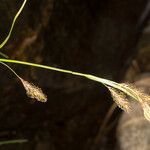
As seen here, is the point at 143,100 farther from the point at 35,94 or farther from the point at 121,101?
the point at 35,94

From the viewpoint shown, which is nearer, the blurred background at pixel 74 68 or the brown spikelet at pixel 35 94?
the brown spikelet at pixel 35 94

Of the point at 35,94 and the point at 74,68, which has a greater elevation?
the point at 35,94

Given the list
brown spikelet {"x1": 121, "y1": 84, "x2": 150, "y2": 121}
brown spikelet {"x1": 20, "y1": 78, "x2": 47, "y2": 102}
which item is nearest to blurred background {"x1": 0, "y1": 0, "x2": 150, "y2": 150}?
brown spikelet {"x1": 20, "y1": 78, "x2": 47, "y2": 102}

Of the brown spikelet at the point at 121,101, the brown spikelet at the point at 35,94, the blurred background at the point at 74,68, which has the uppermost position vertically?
the brown spikelet at the point at 35,94

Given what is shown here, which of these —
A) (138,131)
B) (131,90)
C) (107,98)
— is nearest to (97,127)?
(107,98)

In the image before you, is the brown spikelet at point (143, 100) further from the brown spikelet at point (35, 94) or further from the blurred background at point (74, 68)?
the blurred background at point (74, 68)

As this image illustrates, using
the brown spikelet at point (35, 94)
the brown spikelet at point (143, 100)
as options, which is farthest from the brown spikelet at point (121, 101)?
the brown spikelet at point (35, 94)

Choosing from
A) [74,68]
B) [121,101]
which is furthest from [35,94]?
[74,68]

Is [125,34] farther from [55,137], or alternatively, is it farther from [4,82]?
[4,82]
